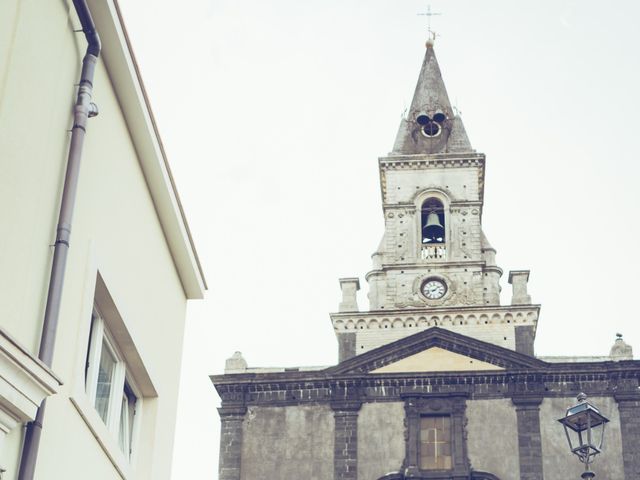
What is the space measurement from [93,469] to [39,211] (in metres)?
2.70

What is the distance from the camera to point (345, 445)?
112ft

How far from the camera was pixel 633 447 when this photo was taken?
109ft

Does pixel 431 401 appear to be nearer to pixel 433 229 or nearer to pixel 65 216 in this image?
pixel 433 229

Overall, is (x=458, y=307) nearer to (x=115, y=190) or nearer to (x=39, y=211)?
(x=115, y=190)

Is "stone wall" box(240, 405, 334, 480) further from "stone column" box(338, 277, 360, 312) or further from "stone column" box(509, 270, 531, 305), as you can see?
"stone column" box(509, 270, 531, 305)

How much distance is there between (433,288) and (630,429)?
8559 mm

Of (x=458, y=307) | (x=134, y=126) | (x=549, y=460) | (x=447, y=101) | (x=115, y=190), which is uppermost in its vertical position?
(x=447, y=101)

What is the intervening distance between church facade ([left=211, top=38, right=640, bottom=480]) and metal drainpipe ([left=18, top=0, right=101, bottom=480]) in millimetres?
26185

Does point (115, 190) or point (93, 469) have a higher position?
point (115, 190)

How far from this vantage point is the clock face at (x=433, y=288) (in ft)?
126

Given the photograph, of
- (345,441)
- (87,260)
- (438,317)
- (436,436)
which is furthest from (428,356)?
(87,260)

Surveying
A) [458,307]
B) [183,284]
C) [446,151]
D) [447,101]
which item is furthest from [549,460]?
[183,284]

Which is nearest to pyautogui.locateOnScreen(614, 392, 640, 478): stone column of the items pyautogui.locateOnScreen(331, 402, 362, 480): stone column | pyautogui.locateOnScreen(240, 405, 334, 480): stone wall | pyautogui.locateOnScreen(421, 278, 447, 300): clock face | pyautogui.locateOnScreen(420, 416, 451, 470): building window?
pyautogui.locateOnScreen(420, 416, 451, 470): building window

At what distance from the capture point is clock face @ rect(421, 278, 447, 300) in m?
38.5
